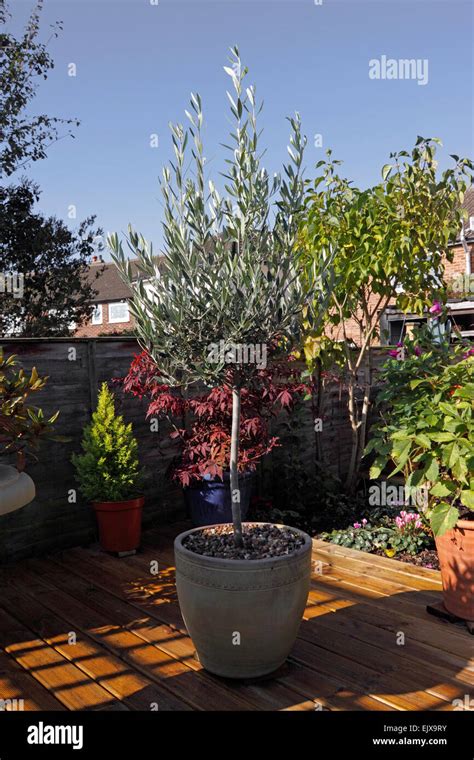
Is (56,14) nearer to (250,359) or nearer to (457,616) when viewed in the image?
(250,359)

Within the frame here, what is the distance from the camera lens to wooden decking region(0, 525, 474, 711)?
2924 millimetres

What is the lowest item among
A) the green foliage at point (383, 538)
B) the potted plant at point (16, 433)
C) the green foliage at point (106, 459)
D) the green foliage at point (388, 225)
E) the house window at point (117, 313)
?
the green foliage at point (383, 538)

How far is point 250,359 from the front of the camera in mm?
3154

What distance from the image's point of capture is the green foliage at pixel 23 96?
36.4 feet

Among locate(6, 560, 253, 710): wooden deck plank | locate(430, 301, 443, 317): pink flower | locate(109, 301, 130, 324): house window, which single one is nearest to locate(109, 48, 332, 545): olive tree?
locate(6, 560, 253, 710): wooden deck plank

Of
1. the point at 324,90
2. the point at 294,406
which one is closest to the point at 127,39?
the point at 324,90

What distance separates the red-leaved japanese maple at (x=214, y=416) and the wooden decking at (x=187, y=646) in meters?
0.96

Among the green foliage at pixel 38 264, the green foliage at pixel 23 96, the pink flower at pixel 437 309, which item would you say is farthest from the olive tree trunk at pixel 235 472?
the green foliage at pixel 23 96

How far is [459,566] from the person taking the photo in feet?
11.8

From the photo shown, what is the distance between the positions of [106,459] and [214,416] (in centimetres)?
106

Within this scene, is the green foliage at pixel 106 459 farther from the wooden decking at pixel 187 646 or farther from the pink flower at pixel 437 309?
the pink flower at pixel 437 309

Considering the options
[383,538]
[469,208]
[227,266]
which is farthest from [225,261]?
[469,208]

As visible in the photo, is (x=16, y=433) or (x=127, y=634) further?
(x=127, y=634)

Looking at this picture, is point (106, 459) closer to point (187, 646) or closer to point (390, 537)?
point (187, 646)
